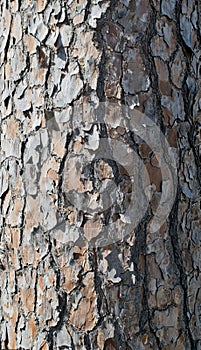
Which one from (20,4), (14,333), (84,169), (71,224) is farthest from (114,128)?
(14,333)

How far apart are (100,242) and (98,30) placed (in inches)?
17.0

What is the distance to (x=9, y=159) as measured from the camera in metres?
1.37

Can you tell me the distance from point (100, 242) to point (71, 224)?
0.07m

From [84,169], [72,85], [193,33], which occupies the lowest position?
[84,169]

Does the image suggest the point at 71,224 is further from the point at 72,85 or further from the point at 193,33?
the point at 193,33

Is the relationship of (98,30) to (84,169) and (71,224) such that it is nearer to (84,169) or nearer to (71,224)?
(84,169)

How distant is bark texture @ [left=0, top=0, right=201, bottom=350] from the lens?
1237 millimetres

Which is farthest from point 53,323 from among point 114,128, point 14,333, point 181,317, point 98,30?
point 98,30

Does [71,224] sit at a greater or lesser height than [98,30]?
lesser

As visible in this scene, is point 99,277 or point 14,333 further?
point 14,333

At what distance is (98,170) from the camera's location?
1.24 metres

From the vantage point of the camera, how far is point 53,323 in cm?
129

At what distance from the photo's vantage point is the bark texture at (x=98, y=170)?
4.06ft

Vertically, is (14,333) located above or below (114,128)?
below
